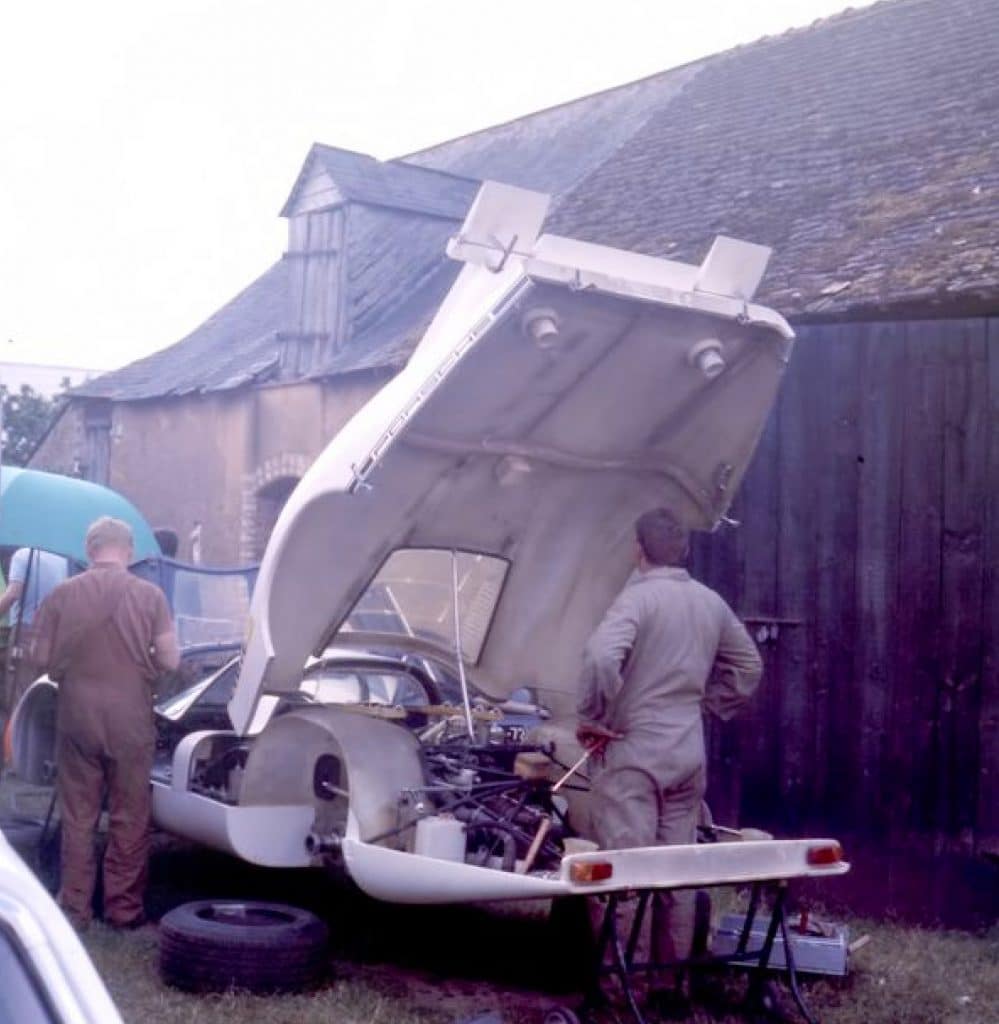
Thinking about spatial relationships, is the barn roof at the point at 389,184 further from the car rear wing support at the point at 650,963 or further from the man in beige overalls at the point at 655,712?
the car rear wing support at the point at 650,963

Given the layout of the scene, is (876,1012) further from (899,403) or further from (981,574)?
(899,403)

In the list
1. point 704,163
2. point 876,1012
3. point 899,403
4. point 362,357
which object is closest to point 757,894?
point 876,1012

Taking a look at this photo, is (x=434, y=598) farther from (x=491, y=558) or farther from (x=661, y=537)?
(x=661, y=537)

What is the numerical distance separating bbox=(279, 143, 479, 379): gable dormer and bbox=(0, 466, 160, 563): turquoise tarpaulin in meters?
8.05

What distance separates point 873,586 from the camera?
8875 millimetres

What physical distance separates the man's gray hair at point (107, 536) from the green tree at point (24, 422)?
21167mm

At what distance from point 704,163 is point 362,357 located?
539cm

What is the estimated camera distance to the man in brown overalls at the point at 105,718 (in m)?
7.66

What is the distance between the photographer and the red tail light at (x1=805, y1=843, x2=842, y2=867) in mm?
6023

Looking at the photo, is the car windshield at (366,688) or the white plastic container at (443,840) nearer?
the white plastic container at (443,840)

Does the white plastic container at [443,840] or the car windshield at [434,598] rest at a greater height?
the car windshield at [434,598]

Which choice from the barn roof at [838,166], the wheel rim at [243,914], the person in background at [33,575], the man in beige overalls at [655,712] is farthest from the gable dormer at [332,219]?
the man in beige overalls at [655,712]

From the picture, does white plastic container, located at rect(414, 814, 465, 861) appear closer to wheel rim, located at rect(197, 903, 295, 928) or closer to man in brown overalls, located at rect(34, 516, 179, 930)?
wheel rim, located at rect(197, 903, 295, 928)

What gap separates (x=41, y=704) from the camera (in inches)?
345
